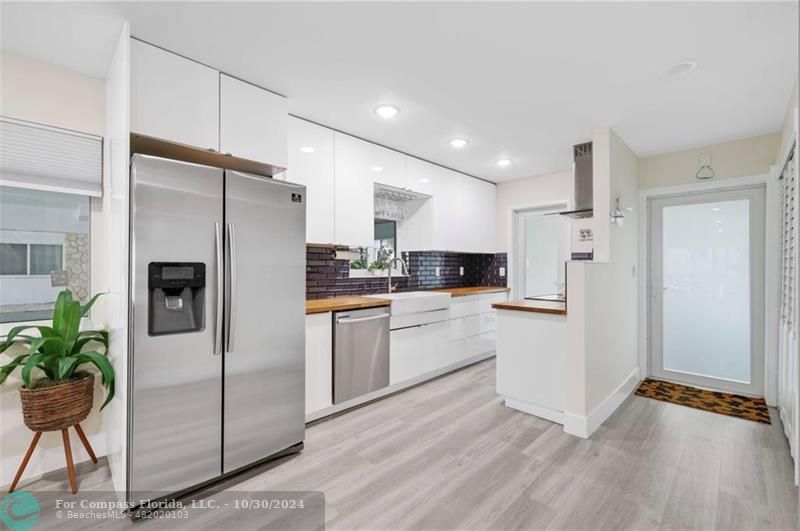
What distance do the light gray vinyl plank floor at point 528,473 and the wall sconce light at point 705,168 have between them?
223 cm

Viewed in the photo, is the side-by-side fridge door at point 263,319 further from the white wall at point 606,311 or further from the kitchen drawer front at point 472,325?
the kitchen drawer front at point 472,325

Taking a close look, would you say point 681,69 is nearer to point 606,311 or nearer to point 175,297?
point 606,311

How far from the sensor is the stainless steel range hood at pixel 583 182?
126 inches

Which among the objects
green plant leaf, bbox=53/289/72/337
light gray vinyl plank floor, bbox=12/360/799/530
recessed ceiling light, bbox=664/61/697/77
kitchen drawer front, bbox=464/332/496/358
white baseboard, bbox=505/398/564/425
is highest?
recessed ceiling light, bbox=664/61/697/77

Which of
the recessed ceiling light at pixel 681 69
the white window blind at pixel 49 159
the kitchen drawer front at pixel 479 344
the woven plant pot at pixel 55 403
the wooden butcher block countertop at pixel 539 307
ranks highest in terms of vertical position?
the recessed ceiling light at pixel 681 69

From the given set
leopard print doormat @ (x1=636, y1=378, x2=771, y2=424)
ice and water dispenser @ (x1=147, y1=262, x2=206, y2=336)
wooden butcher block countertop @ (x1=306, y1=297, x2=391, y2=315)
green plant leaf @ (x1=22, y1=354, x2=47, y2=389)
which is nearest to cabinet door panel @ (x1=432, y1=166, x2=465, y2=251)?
wooden butcher block countertop @ (x1=306, y1=297, x2=391, y2=315)

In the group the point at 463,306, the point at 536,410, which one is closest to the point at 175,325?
the point at 536,410

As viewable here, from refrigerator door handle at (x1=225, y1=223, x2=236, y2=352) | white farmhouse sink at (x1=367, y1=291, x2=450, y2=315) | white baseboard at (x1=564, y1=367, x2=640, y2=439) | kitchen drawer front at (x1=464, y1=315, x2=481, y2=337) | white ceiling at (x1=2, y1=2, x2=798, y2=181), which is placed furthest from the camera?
kitchen drawer front at (x1=464, y1=315, x2=481, y2=337)

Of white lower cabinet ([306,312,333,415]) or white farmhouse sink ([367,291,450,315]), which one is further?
white farmhouse sink ([367,291,450,315])

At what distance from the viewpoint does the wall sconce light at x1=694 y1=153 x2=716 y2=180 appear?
3.51 m

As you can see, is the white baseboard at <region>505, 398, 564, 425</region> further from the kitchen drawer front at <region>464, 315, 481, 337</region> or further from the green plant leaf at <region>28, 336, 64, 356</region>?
the green plant leaf at <region>28, 336, 64, 356</region>

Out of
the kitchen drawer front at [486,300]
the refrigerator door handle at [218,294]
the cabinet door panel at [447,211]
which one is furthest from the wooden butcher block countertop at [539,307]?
the refrigerator door handle at [218,294]

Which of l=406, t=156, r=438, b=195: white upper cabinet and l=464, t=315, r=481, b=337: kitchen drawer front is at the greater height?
l=406, t=156, r=438, b=195: white upper cabinet

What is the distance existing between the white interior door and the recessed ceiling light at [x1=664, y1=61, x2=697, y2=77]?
6.60 feet
